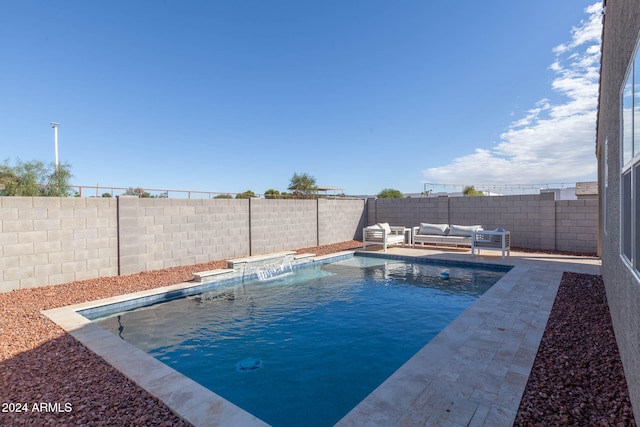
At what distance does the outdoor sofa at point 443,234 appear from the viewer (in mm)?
10148

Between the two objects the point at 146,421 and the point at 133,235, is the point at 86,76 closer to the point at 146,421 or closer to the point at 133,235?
the point at 133,235

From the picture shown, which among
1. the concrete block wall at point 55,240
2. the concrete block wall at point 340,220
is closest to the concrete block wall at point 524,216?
the concrete block wall at point 340,220

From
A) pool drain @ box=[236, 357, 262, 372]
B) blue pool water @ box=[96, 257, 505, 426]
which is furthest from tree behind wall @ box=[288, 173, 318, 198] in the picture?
pool drain @ box=[236, 357, 262, 372]

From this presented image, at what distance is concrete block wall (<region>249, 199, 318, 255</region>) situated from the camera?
32.1 ft

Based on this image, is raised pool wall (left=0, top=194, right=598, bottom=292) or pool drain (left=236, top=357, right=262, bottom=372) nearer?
pool drain (left=236, top=357, right=262, bottom=372)

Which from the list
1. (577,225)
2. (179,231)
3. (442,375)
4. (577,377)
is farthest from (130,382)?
(577,225)

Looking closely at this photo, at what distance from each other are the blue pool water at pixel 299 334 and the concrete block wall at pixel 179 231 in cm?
202

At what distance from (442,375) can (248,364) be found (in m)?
2.00

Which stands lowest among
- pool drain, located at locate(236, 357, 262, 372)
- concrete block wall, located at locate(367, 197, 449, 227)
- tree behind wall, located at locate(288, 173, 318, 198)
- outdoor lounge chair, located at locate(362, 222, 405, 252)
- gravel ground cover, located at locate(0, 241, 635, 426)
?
pool drain, located at locate(236, 357, 262, 372)

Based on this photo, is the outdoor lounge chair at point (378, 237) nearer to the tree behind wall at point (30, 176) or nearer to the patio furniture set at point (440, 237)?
the patio furniture set at point (440, 237)

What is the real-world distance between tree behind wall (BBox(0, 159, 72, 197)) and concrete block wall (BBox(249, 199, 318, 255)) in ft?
25.5

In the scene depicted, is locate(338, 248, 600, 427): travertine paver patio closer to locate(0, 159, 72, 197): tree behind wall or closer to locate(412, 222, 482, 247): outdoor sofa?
locate(412, 222, 482, 247): outdoor sofa

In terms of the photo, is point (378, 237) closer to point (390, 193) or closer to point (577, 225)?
point (577, 225)

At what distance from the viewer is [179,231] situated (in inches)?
312
